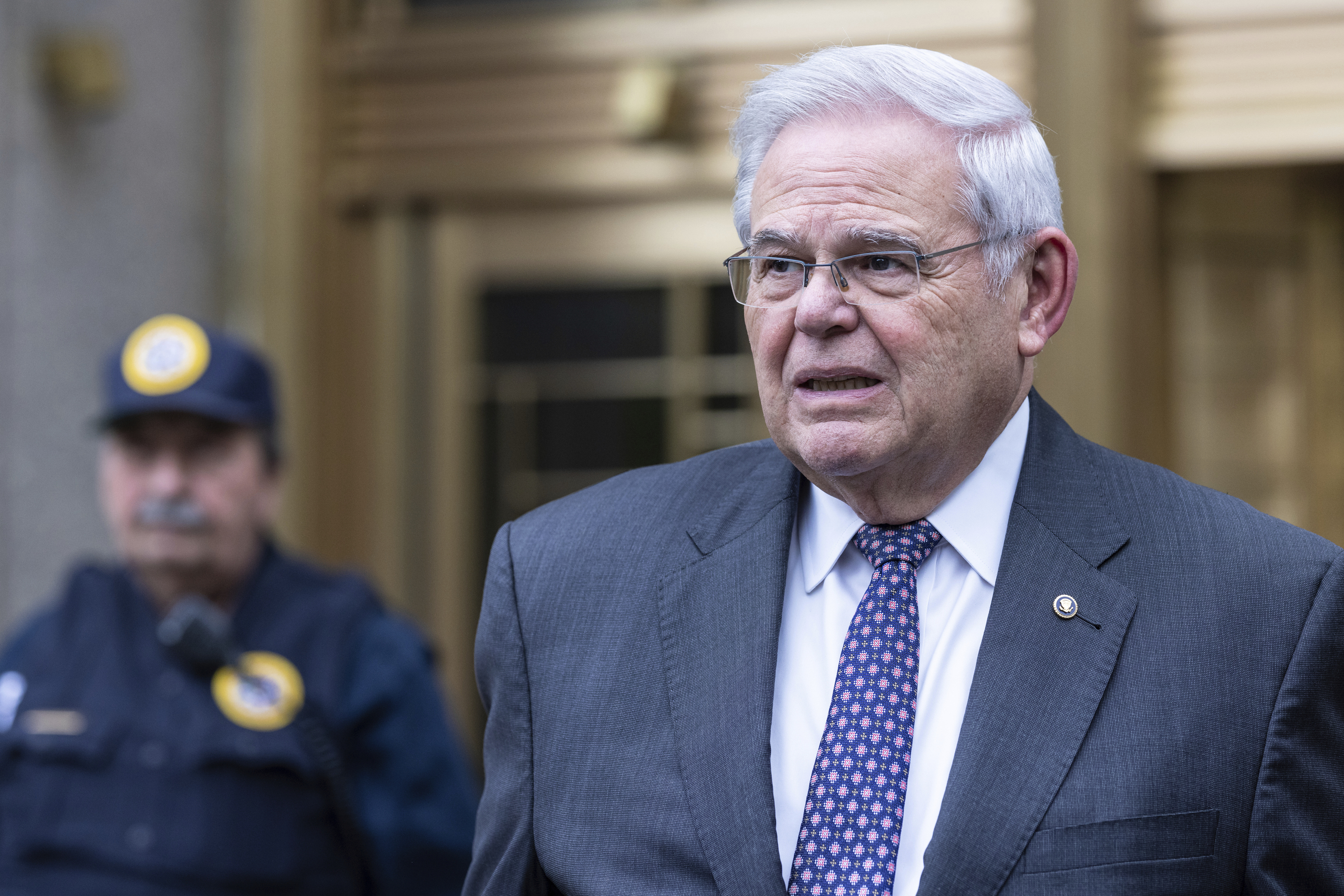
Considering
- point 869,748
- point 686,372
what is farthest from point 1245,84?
point 869,748

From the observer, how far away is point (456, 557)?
4.37m

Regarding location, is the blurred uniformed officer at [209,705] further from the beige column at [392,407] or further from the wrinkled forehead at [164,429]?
the beige column at [392,407]

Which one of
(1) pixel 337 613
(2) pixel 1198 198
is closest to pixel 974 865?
(1) pixel 337 613

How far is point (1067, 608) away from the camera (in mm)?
1607

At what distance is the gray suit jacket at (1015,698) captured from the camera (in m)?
1.51

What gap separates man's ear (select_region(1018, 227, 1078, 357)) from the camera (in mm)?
1740

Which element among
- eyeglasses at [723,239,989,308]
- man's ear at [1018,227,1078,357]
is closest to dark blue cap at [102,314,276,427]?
eyeglasses at [723,239,989,308]

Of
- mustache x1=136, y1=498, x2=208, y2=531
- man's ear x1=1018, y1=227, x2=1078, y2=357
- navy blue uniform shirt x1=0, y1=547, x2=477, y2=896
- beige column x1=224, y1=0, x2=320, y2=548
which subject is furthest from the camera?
beige column x1=224, y1=0, x2=320, y2=548

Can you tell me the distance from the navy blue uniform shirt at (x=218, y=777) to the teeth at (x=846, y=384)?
1.51m

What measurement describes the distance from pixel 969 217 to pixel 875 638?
0.46 m

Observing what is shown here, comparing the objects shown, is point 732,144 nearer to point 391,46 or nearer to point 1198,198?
point 1198,198

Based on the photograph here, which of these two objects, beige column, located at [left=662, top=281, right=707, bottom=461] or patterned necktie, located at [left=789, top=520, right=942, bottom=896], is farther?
beige column, located at [left=662, top=281, right=707, bottom=461]

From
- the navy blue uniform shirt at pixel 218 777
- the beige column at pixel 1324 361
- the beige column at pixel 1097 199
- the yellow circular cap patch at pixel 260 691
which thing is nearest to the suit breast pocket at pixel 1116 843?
the navy blue uniform shirt at pixel 218 777

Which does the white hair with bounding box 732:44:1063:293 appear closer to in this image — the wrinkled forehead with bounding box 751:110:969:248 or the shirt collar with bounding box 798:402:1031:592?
the wrinkled forehead with bounding box 751:110:969:248
